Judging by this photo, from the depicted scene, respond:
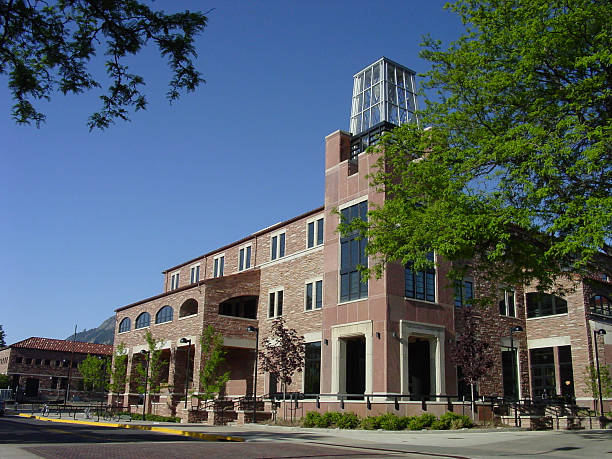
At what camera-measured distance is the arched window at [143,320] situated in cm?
4875

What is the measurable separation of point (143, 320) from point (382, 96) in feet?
94.1

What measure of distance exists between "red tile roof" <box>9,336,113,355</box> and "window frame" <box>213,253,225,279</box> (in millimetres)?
44371

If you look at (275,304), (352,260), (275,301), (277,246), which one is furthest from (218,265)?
(352,260)

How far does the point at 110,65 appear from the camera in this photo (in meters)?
9.26

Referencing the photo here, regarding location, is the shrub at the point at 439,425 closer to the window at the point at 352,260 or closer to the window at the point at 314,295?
the window at the point at 352,260

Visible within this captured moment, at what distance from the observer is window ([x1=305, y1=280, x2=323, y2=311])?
1357 inches

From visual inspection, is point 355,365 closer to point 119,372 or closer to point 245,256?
point 245,256

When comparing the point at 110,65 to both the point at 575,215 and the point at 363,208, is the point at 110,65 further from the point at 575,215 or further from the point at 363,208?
the point at 363,208

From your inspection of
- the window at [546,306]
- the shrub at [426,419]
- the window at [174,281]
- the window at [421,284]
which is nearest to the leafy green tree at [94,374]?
the window at [174,281]

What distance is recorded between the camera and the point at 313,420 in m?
26.9

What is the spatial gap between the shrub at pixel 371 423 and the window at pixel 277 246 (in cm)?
1580

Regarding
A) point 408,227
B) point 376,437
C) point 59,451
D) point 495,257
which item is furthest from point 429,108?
point 59,451

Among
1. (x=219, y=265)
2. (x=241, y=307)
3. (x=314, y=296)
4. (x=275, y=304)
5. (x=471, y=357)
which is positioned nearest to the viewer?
(x=471, y=357)

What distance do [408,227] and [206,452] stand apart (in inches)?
342
